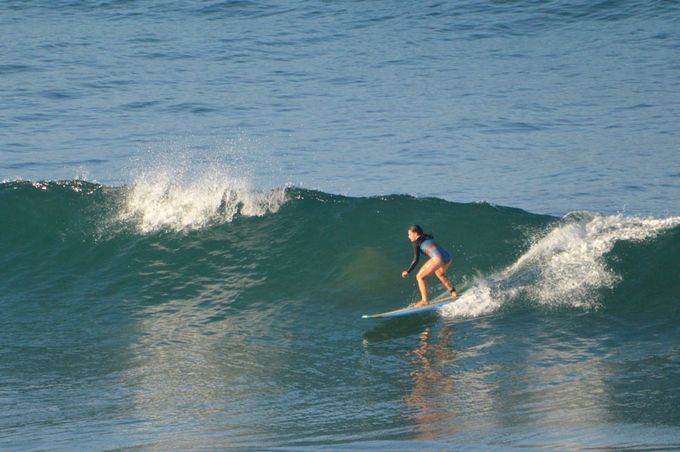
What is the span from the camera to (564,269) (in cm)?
1257

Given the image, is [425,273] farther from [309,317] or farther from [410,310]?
[309,317]

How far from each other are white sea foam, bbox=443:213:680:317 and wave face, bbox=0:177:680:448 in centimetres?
3

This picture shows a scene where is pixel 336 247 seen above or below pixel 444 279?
above

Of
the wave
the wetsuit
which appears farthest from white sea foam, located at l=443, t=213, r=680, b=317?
the wetsuit

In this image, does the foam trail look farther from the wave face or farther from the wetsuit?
the wetsuit

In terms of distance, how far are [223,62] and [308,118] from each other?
6.85 metres

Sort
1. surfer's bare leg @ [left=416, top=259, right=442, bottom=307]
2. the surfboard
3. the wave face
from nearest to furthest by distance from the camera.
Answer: the wave face, the surfboard, surfer's bare leg @ [left=416, top=259, right=442, bottom=307]

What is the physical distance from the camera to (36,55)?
2939cm

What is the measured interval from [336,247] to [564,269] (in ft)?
11.1

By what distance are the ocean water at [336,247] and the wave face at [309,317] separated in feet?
0.13

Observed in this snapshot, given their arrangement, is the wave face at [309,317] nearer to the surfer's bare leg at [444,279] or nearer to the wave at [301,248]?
the wave at [301,248]

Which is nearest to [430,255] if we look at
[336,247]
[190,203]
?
[336,247]

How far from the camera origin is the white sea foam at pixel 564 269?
12.0 metres

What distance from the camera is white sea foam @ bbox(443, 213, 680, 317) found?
39.3 feet
